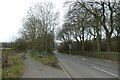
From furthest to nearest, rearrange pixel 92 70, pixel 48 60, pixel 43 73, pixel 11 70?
pixel 48 60 → pixel 92 70 → pixel 11 70 → pixel 43 73

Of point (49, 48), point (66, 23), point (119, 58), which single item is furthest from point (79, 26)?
point (119, 58)

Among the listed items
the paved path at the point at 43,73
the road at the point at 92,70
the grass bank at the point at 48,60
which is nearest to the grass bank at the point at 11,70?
the paved path at the point at 43,73

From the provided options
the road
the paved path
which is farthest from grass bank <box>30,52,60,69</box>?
the paved path

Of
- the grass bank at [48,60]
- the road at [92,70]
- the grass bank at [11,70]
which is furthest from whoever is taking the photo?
the grass bank at [48,60]

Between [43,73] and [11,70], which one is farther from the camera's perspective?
[11,70]

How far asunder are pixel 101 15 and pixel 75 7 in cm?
492

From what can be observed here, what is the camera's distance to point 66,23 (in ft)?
218

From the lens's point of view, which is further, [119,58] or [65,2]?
[65,2]

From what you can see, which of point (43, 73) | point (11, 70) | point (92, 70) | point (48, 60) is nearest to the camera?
point (43, 73)

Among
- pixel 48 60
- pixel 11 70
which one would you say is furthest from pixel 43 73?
pixel 48 60

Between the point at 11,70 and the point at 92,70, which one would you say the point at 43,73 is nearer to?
the point at 11,70

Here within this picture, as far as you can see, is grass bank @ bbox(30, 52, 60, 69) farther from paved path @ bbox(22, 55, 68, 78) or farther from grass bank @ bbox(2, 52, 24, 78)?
grass bank @ bbox(2, 52, 24, 78)

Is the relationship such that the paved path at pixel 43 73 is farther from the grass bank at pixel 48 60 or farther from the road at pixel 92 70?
the grass bank at pixel 48 60

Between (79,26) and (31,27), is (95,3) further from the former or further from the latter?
(31,27)
